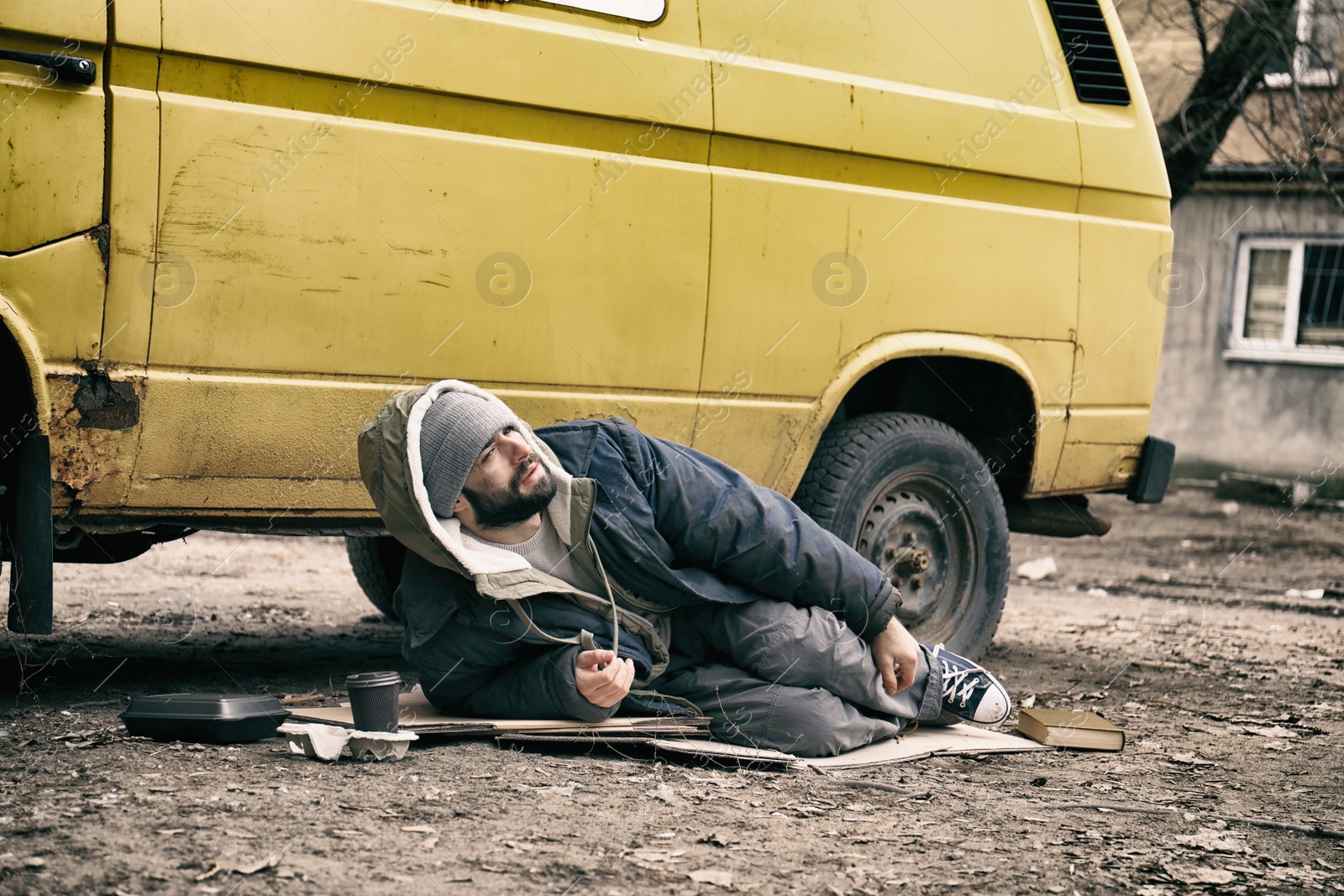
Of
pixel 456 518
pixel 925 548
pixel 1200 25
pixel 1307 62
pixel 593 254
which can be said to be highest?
pixel 1200 25

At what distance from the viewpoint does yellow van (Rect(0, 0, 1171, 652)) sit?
115 inches

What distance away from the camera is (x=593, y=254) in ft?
11.6

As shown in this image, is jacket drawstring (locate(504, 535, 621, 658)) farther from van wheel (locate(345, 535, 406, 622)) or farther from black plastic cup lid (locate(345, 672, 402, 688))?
van wheel (locate(345, 535, 406, 622))

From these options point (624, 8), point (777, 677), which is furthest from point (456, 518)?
point (624, 8)

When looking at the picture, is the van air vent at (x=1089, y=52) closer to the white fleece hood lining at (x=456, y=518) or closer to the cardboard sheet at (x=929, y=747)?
the cardboard sheet at (x=929, y=747)

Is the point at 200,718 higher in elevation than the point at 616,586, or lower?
lower

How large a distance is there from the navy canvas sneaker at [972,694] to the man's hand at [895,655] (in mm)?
203

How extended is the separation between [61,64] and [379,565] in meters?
2.64

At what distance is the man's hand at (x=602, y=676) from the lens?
9.50ft

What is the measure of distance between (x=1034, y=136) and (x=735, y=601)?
7.12ft

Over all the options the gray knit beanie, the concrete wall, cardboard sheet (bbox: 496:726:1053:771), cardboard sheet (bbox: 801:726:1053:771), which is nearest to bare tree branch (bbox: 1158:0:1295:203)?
the concrete wall

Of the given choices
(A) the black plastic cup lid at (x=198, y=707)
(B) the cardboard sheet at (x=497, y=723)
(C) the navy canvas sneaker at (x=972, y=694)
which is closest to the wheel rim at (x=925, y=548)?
(C) the navy canvas sneaker at (x=972, y=694)

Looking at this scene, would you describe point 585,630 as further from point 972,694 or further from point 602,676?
point 972,694

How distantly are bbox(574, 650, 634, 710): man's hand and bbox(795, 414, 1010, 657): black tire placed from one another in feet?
4.31
